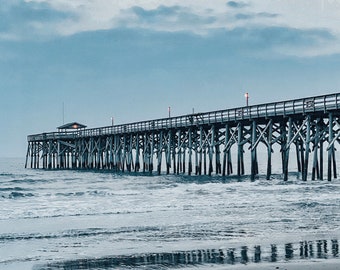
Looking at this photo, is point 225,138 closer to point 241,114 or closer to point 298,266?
point 241,114

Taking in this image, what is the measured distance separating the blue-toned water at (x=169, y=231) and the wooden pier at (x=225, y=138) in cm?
639

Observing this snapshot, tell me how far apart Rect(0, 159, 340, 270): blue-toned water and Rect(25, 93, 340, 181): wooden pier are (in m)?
6.39

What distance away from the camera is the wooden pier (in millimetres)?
29281

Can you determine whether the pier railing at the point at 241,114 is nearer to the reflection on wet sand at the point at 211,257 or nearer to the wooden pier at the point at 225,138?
the wooden pier at the point at 225,138

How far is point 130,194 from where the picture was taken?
2648 centimetres

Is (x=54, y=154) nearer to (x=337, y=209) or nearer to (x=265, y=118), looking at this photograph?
(x=265, y=118)

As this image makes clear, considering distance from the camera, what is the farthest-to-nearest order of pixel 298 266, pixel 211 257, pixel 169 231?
1. pixel 169 231
2. pixel 211 257
3. pixel 298 266

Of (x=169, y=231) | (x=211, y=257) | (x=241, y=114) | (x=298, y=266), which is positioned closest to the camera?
(x=298, y=266)

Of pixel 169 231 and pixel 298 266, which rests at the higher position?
pixel 169 231

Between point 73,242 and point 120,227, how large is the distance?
2.49 m

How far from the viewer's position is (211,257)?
34.5 feet

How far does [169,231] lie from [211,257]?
340cm

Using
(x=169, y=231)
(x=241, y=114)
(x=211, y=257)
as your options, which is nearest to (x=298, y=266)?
(x=211, y=257)

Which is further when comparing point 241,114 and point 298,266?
point 241,114
